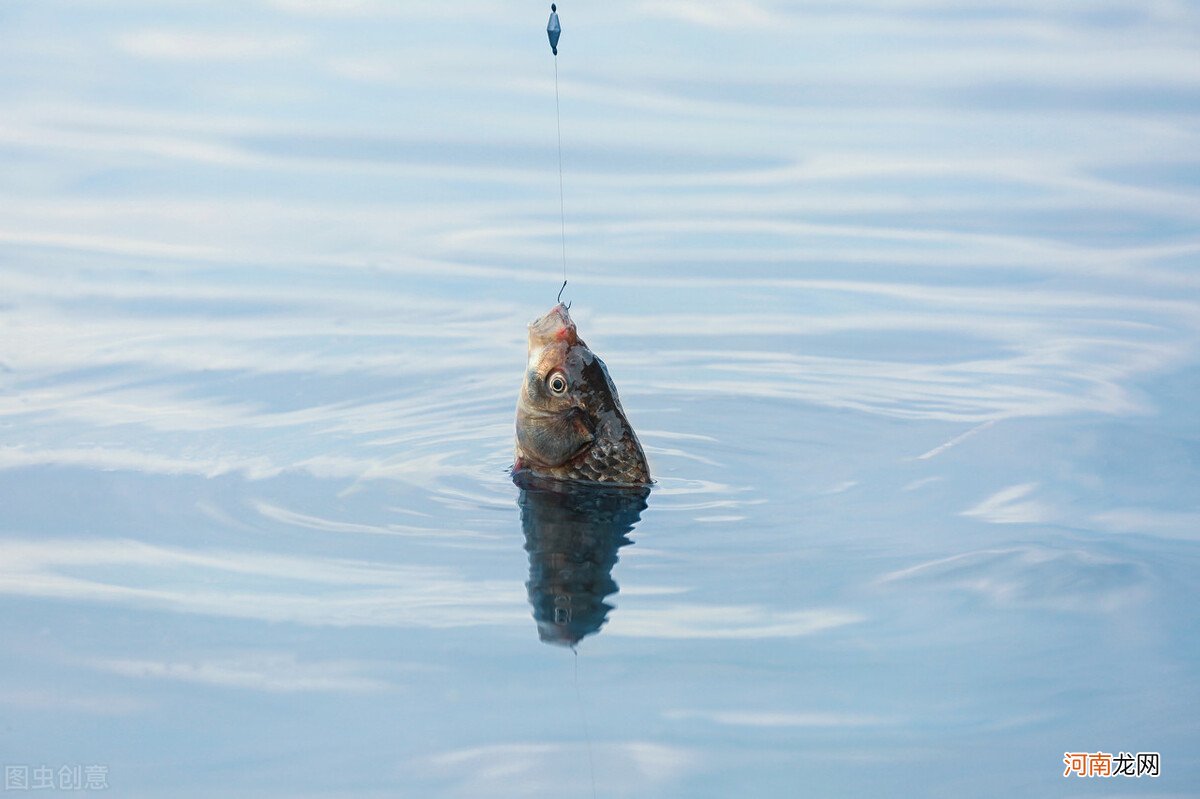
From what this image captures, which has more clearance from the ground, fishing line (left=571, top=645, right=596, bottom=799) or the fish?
the fish

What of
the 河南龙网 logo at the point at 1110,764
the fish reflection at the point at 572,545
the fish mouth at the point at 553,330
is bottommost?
the 河南龙网 logo at the point at 1110,764

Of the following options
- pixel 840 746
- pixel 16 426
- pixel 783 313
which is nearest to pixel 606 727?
pixel 840 746

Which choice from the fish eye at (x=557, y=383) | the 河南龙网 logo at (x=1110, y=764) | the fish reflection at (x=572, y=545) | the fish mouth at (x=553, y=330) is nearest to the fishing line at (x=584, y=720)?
the fish reflection at (x=572, y=545)

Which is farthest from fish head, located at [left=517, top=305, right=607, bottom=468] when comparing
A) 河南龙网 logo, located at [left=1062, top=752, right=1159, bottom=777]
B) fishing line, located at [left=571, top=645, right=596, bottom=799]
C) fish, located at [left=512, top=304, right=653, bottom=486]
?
河南龙网 logo, located at [left=1062, top=752, right=1159, bottom=777]

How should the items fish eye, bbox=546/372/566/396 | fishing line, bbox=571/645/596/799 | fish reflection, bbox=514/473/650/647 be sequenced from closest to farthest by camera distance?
fishing line, bbox=571/645/596/799 → fish reflection, bbox=514/473/650/647 → fish eye, bbox=546/372/566/396

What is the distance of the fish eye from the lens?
8086mm

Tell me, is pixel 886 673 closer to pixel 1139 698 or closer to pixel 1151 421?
pixel 1139 698

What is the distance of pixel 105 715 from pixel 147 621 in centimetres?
82

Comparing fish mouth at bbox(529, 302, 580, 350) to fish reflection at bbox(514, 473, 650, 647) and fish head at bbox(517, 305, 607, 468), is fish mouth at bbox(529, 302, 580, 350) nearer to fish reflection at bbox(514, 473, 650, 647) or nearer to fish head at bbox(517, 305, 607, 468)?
fish head at bbox(517, 305, 607, 468)

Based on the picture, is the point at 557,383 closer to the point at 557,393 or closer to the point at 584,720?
the point at 557,393

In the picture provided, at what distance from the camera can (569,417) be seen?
26.9ft

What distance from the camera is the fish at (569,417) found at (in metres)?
8.11

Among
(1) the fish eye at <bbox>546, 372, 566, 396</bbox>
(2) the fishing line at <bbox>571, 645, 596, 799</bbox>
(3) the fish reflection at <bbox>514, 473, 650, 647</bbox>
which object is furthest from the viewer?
(1) the fish eye at <bbox>546, 372, 566, 396</bbox>

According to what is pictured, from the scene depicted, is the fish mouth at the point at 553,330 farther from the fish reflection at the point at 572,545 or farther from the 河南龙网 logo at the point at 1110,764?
the 河南龙网 logo at the point at 1110,764
